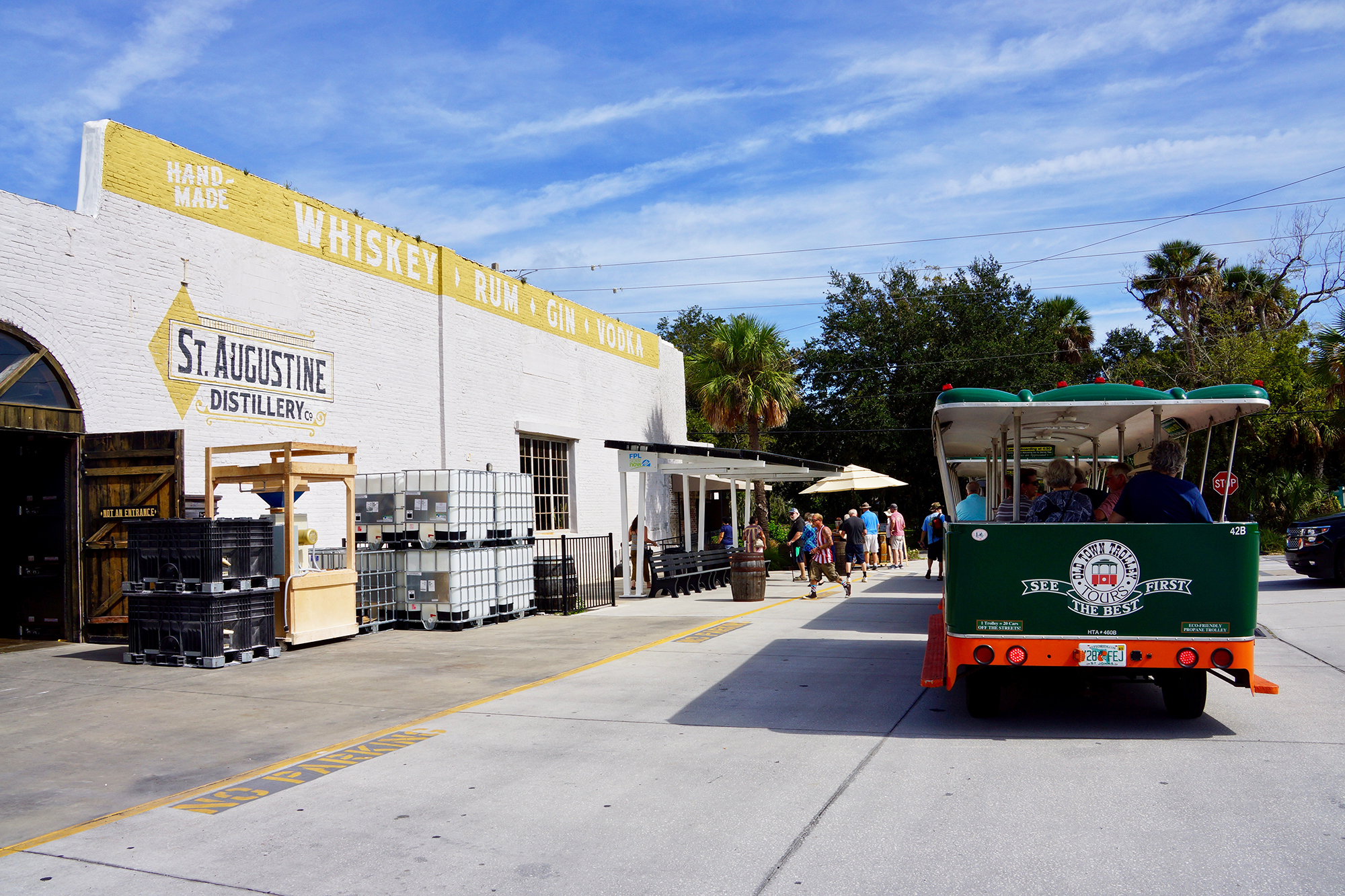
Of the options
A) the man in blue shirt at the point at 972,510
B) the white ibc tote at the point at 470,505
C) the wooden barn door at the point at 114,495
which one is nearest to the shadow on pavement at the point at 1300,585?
Answer: the man in blue shirt at the point at 972,510

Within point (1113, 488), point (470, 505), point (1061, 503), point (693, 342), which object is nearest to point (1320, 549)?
point (1113, 488)

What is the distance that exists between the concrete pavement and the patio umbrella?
18.0 m

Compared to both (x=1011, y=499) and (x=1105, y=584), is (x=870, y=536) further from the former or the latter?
(x=1105, y=584)

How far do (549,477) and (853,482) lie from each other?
333 inches

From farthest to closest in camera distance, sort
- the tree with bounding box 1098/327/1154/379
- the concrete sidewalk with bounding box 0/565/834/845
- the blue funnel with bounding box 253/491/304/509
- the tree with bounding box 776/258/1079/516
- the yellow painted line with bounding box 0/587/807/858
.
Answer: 1. the tree with bounding box 1098/327/1154/379
2. the tree with bounding box 776/258/1079/516
3. the blue funnel with bounding box 253/491/304/509
4. the concrete sidewalk with bounding box 0/565/834/845
5. the yellow painted line with bounding box 0/587/807/858

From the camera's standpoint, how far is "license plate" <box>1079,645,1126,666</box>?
699cm

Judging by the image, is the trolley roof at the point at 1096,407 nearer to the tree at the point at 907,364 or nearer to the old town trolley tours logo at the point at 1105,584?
the old town trolley tours logo at the point at 1105,584

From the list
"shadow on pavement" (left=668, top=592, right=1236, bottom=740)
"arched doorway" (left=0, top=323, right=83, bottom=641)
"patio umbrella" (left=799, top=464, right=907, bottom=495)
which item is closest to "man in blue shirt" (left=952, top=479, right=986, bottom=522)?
"shadow on pavement" (left=668, top=592, right=1236, bottom=740)

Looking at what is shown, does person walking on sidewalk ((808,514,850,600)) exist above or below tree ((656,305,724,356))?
below

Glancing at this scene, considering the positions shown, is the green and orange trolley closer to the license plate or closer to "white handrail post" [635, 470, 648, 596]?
the license plate

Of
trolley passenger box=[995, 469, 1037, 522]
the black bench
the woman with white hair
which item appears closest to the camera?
the woman with white hair

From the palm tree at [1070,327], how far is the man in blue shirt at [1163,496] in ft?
119

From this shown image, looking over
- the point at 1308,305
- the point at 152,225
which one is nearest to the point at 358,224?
the point at 152,225

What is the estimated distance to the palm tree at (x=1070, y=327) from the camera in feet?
137
